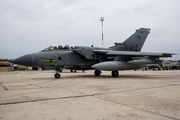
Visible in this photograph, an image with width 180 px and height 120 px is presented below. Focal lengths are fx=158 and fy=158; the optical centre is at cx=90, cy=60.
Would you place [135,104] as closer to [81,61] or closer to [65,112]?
[65,112]

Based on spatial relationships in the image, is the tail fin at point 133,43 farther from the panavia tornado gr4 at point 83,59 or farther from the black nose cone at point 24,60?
the black nose cone at point 24,60

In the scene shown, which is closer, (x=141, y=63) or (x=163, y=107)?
(x=163, y=107)

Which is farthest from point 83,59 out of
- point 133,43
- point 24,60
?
point 133,43

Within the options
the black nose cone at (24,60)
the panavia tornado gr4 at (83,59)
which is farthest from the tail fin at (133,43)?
the black nose cone at (24,60)

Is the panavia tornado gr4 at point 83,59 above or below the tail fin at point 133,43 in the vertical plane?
below

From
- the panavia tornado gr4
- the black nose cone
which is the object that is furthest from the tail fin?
the black nose cone

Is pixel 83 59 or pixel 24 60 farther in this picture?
pixel 83 59

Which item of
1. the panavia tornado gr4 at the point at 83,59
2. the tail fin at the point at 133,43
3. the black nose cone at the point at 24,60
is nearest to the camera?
the black nose cone at the point at 24,60

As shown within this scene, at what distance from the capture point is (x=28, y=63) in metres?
10.5

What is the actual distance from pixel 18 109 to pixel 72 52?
9346 mm

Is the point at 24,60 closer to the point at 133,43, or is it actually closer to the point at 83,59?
the point at 83,59

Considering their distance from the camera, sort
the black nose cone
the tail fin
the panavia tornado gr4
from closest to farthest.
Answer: the black nose cone < the panavia tornado gr4 < the tail fin

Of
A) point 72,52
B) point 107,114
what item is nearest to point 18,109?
point 107,114

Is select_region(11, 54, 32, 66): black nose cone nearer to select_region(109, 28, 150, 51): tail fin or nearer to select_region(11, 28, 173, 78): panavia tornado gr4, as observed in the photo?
select_region(11, 28, 173, 78): panavia tornado gr4
